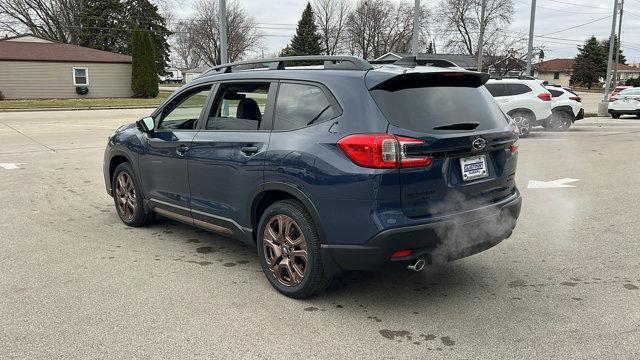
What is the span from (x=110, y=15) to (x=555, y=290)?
57157mm

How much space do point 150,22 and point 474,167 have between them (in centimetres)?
5796

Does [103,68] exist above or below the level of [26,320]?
above

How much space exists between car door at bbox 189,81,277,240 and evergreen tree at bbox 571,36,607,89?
302 feet

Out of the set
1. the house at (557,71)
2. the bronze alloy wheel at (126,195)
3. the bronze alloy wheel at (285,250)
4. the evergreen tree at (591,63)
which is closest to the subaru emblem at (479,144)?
the bronze alloy wheel at (285,250)

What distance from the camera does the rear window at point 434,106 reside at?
346cm

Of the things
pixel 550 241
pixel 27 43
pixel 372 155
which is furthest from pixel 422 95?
pixel 27 43

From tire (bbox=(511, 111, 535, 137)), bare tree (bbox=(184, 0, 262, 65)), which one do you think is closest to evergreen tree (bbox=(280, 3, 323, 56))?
bare tree (bbox=(184, 0, 262, 65))

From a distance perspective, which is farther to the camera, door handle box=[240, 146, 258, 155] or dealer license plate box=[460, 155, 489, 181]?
door handle box=[240, 146, 258, 155]

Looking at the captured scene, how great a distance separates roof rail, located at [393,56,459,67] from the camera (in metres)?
4.16

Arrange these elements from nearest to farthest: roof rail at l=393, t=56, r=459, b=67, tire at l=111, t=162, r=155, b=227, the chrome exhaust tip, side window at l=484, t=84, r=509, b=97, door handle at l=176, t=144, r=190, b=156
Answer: the chrome exhaust tip
roof rail at l=393, t=56, r=459, b=67
door handle at l=176, t=144, r=190, b=156
tire at l=111, t=162, r=155, b=227
side window at l=484, t=84, r=509, b=97

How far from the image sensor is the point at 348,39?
80.7 m

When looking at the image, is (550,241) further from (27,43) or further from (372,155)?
(27,43)

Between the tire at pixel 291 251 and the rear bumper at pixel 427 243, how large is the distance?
6.9 inches

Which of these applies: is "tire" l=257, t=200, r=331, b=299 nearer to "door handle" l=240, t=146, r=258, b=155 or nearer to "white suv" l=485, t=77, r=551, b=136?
"door handle" l=240, t=146, r=258, b=155
